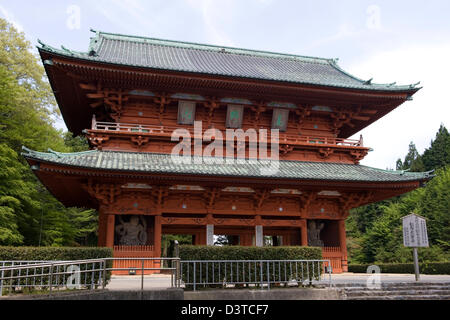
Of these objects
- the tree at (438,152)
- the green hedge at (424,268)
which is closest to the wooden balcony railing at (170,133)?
the green hedge at (424,268)

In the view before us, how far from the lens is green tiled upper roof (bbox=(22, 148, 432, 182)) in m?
17.4

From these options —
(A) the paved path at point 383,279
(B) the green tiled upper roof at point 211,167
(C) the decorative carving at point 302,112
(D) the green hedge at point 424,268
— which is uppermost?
(C) the decorative carving at point 302,112

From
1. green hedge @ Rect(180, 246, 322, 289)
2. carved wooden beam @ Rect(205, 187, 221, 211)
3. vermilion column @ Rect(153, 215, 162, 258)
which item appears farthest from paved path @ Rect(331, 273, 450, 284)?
vermilion column @ Rect(153, 215, 162, 258)

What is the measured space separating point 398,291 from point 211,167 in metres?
9.90

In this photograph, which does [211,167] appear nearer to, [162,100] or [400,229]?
[162,100]

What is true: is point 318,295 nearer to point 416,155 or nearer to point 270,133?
point 270,133

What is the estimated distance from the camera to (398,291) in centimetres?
1334

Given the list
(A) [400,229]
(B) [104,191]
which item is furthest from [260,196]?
(A) [400,229]

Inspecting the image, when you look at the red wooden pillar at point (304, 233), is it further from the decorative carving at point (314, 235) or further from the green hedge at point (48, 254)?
the green hedge at point (48, 254)

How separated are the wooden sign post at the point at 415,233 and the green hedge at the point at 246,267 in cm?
A: 477

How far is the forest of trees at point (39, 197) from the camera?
2655cm

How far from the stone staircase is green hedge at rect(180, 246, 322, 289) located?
1184 mm

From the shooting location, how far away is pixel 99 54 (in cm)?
2230

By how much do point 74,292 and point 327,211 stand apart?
15.1 meters
